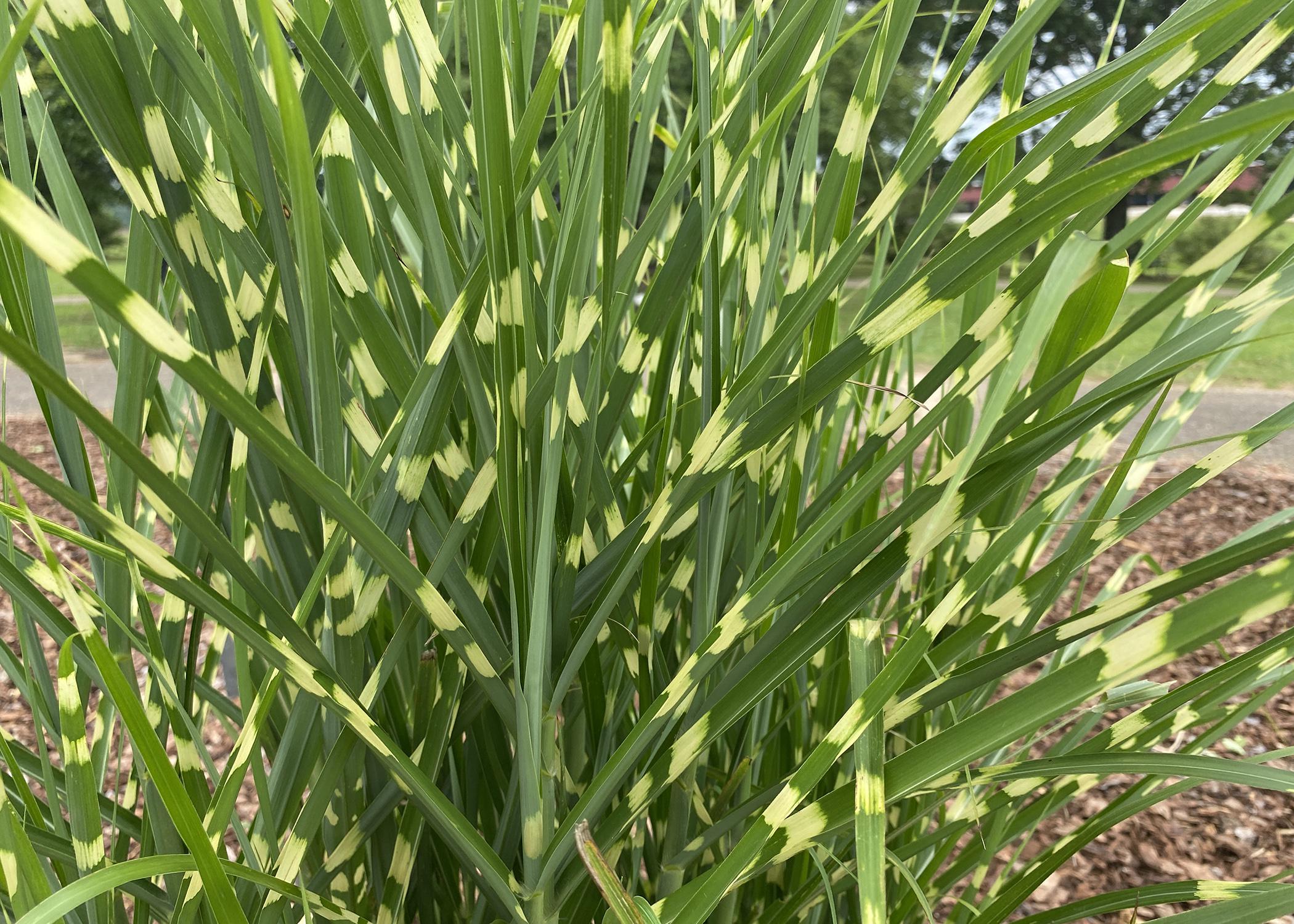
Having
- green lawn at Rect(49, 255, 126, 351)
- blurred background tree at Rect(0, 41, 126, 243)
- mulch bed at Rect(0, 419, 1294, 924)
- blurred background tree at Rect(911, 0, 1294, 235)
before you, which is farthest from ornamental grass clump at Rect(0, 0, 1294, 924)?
blurred background tree at Rect(911, 0, 1294, 235)

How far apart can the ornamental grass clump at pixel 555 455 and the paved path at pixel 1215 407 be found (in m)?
3.78

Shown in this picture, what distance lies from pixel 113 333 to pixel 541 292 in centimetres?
33

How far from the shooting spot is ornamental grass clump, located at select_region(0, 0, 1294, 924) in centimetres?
33

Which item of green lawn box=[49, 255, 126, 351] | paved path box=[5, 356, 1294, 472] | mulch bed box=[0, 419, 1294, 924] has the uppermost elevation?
green lawn box=[49, 255, 126, 351]

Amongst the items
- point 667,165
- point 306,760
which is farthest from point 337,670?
point 667,165

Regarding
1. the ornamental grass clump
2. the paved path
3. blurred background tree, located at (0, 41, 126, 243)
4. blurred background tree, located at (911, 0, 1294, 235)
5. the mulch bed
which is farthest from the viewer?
blurred background tree, located at (911, 0, 1294, 235)

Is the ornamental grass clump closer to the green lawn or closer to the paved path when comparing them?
the paved path

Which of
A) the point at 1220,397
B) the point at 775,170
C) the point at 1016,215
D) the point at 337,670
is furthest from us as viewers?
the point at 1220,397

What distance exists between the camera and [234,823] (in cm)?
46

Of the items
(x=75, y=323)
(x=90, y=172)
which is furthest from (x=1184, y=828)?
(x=90, y=172)

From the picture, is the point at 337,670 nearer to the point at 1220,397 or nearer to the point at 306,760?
the point at 306,760

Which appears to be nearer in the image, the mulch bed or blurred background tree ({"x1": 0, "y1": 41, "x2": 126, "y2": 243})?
the mulch bed

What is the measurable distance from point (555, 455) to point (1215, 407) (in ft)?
17.3

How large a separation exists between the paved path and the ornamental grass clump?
3.78 metres
